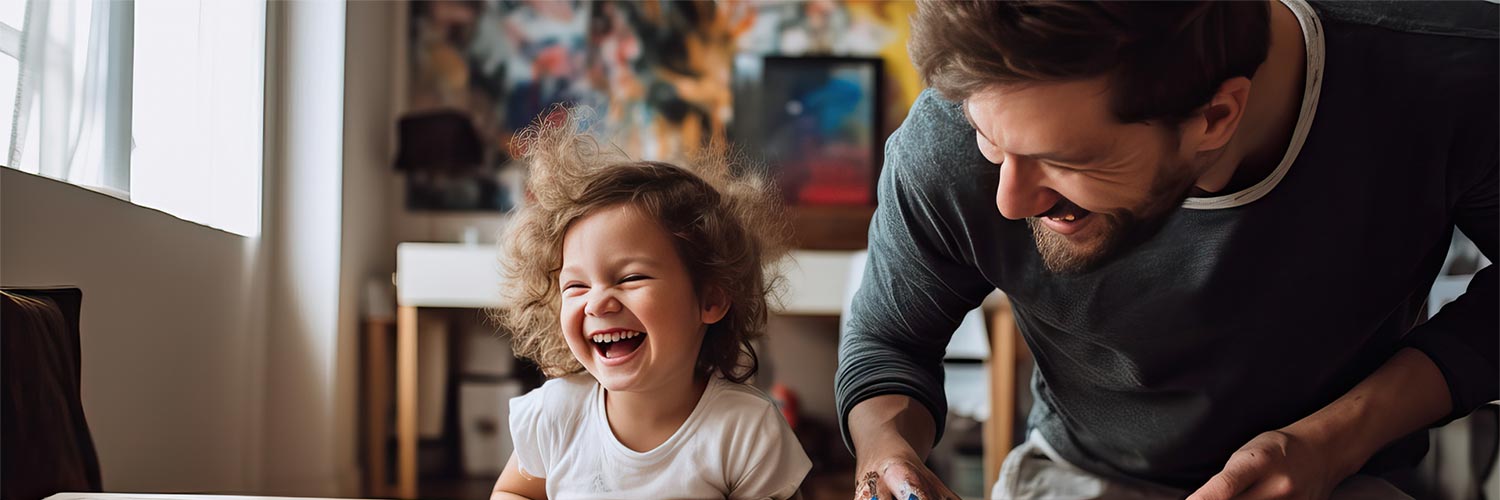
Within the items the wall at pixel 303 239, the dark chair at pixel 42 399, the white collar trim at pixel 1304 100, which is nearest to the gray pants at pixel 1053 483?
the white collar trim at pixel 1304 100

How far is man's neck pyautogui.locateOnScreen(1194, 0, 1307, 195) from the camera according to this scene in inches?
26.7

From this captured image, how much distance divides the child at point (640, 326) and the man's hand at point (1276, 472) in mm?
264

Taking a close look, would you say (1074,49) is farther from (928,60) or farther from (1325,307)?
(1325,307)

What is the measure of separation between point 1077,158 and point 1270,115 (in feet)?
0.58

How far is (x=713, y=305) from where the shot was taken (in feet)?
2.45

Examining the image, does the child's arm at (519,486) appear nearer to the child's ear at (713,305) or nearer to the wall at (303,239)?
the child's ear at (713,305)

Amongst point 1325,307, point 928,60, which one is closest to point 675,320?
point 928,60

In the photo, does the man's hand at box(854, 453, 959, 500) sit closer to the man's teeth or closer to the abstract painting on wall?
the man's teeth

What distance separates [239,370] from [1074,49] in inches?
42.0

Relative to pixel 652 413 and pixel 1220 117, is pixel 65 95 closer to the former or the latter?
pixel 652 413

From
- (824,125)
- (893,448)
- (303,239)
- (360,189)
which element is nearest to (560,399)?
(893,448)

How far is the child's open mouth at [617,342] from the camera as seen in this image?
2.30 feet

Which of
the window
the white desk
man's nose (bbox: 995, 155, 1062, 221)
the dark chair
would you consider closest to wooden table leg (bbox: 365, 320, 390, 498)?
the white desk

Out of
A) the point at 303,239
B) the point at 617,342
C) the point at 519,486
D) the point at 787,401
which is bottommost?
the point at 787,401
